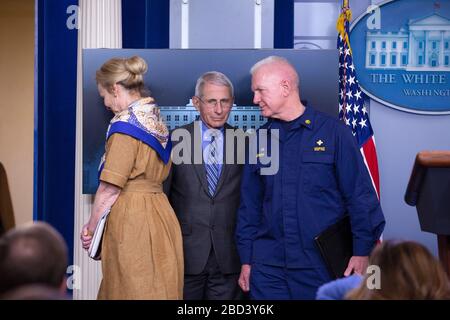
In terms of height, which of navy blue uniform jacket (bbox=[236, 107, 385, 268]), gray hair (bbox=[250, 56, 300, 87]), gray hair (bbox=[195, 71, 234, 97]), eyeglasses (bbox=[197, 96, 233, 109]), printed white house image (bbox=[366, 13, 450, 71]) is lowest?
navy blue uniform jacket (bbox=[236, 107, 385, 268])

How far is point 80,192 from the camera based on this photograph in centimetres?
465

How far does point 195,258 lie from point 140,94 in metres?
0.86

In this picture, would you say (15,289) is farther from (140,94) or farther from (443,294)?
(140,94)

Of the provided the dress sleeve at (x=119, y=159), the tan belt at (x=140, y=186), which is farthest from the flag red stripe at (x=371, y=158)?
the dress sleeve at (x=119, y=159)

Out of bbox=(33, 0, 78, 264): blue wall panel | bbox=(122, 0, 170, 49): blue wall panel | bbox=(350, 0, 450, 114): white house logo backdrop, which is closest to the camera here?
bbox=(33, 0, 78, 264): blue wall panel

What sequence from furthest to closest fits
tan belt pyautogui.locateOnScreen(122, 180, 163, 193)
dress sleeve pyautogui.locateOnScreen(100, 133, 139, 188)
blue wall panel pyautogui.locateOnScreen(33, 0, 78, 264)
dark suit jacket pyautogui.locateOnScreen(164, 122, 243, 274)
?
1. blue wall panel pyautogui.locateOnScreen(33, 0, 78, 264)
2. dark suit jacket pyautogui.locateOnScreen(164, 122, 243, 274)
3. tan belt pyautogui.locateOnScreen(122, 180, 163, 193)
4. dress sleeve pyautogui.locateOnScreen(100, 133, 139, 188)

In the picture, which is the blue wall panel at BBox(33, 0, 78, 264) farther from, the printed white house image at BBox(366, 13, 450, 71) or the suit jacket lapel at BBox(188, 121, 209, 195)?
the printed white house image at BBox(366, 13, 450, 71)

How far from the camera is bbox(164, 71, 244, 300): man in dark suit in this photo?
4000 millimetres

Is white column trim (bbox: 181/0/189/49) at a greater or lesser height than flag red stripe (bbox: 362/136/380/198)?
greater

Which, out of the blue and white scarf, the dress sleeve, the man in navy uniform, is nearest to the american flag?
the man in navy uniform

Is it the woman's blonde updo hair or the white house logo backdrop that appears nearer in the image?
the woman's blonde updo hair

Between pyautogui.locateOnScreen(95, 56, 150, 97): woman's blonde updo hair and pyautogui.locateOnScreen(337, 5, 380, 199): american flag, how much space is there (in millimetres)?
1536

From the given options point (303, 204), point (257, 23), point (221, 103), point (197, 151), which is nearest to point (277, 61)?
point (221, 103)

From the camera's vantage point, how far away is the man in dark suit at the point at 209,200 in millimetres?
4000
